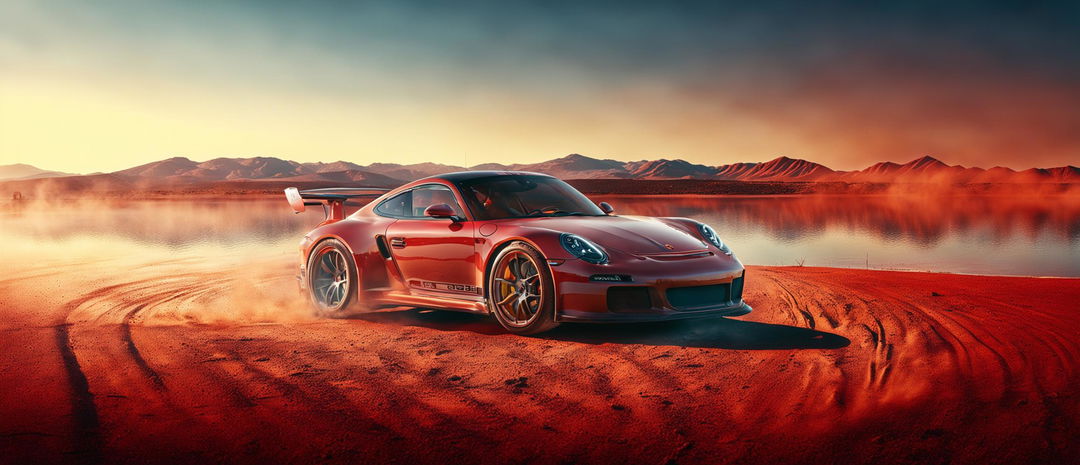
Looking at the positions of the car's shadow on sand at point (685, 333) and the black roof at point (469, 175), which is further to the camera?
the black roof at point (469, 175)

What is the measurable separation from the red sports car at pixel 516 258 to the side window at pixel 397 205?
0.6 inches

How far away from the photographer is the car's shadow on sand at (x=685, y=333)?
6.42 metres

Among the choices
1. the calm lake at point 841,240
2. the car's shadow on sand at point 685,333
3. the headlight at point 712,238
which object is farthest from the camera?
the calm lake at point 841,240

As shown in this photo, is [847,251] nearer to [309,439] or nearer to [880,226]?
[880,226]

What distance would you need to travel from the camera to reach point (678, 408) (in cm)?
450

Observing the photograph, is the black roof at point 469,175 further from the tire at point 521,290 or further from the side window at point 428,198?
the tire at point 521,290

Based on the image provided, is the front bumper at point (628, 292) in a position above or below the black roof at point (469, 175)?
below

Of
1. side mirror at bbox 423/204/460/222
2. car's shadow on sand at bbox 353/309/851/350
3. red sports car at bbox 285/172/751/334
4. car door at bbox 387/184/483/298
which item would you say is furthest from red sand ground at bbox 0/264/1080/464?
side mirror at bbox 423/204/460/222

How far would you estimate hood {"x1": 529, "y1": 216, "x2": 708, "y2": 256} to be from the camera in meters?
6.61

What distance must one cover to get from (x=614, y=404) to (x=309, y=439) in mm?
1711

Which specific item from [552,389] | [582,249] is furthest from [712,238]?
[552,389]

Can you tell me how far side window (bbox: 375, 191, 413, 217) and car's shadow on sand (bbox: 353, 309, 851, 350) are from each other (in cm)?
109

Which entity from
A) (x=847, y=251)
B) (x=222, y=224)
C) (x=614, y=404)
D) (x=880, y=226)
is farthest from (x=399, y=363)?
(x=880, y=226)

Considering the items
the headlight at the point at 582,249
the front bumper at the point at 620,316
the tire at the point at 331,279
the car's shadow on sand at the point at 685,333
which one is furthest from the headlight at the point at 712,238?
the tire at the point at 331,279
